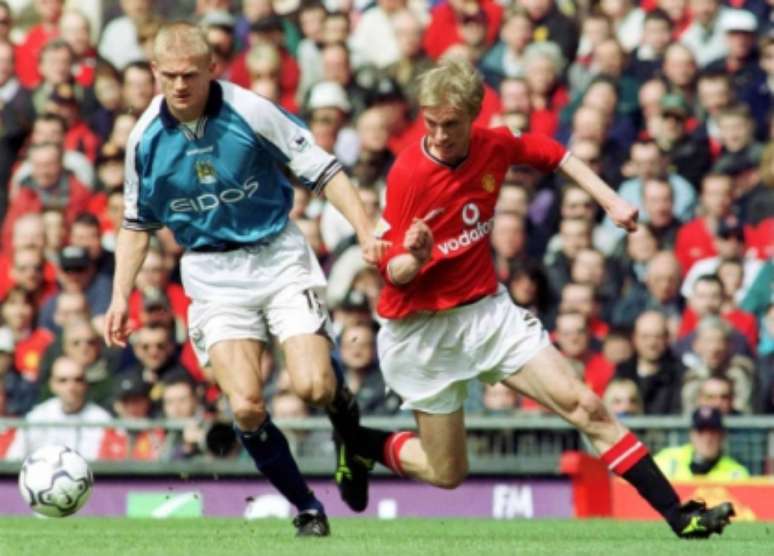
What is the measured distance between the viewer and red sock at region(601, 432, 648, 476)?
388 inches

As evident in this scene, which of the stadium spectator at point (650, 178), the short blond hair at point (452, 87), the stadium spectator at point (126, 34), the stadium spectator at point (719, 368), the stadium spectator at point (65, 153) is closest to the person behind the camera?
the short blond hair at point (452, 87)

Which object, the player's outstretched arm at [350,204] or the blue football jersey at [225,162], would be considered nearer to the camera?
the player's outstretched arm at [350,204]

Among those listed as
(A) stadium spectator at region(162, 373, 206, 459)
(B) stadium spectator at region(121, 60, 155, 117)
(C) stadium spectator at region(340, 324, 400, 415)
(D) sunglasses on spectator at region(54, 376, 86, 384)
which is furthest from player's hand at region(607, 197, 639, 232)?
(B) stadium spectator at region(121, 60, 155, 117)

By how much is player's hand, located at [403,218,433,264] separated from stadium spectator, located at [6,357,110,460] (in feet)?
Result: 17.4

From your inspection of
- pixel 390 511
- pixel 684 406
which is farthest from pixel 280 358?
pixel 684 406

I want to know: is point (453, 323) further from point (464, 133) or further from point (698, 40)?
point (698, 40)

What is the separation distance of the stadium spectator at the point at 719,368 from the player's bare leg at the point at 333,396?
11.8 ft

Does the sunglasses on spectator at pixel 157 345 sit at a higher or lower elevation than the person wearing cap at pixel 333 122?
lower

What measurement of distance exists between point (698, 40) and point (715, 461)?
4425mm

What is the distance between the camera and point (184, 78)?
9867 millimetres

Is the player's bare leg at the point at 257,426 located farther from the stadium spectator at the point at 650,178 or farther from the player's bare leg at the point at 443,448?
the stadium spectator at the point at 650,178

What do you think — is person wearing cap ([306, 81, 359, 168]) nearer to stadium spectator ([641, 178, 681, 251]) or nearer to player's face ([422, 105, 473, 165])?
stadium spectator ([641, 178, 681, 251])

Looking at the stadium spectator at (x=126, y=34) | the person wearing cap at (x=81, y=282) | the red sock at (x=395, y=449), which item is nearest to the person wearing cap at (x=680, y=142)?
the person wearing cap at (x=81, y=282)

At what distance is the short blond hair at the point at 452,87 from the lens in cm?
953
